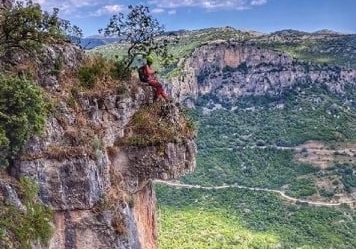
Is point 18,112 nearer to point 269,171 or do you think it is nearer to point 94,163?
point 94,163

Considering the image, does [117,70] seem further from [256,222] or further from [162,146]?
[256,222]

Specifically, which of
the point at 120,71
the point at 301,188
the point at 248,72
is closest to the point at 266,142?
the point at 301,188

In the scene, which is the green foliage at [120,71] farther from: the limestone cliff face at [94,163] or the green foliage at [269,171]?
the green foliage at [269,171]

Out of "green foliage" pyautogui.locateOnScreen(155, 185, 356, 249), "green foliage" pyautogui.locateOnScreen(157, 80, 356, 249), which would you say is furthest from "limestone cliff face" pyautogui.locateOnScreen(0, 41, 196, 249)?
"green foliage" pyautogui.locateOnScreen(157, 80, 356, 249)

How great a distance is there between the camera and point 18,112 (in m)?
18.0

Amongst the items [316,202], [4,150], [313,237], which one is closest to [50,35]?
[4,150]

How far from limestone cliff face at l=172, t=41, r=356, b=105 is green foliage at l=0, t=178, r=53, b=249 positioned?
111m

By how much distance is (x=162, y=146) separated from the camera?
22.7 metres

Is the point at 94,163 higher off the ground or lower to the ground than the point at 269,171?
higher

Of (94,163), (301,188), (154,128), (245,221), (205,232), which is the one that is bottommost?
(245,221)

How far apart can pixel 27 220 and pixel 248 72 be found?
123 m

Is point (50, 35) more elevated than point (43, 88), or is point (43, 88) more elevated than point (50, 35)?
point (50, 35)

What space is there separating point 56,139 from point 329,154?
309 feet

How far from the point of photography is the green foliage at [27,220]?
54.4ft
